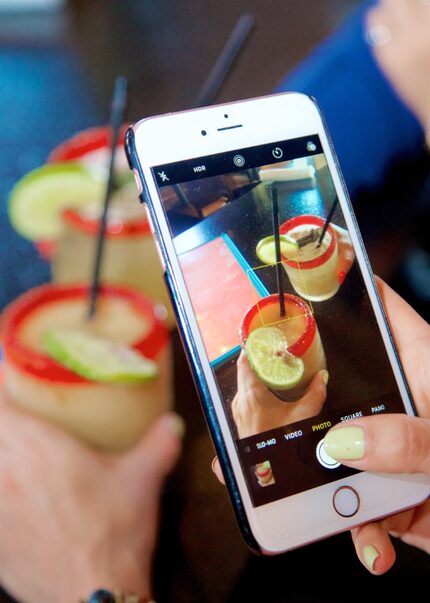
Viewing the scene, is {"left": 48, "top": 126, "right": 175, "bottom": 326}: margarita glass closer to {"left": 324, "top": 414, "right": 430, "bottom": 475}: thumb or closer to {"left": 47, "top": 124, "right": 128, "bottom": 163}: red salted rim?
{"left": 47, "top": 124, "right": 128, "bottom": 163}: red salted rim

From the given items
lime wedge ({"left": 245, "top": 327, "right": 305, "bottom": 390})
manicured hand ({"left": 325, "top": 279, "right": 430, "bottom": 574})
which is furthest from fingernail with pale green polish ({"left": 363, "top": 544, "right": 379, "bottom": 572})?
lime wedge ({"left": 245, "top": 327, "right": 305, "bottom": 390})

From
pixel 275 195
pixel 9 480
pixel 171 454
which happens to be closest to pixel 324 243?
pixel 275 195

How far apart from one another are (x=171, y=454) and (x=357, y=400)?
0.16 meters

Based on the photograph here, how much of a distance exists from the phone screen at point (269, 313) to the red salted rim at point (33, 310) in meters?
0.17

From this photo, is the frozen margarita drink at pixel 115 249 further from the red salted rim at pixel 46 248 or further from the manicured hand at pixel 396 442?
the manicured hand at pixel 396 442

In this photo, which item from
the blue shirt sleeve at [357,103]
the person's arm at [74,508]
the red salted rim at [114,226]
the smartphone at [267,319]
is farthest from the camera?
the blue shirt sleeve at [357,103]

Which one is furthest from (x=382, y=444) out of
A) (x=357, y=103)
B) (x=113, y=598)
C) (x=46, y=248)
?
(x=357, y=103)

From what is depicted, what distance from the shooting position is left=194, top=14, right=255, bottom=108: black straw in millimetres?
508

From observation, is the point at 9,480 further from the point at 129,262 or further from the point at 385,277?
the point at 385,277

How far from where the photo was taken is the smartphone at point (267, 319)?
315 millimetres

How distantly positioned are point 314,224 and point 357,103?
40cm

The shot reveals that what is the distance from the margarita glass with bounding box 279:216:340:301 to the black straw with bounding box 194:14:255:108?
17cm

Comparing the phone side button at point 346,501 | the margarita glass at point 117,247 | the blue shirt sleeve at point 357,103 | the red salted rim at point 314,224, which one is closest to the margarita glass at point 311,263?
the red salted rim at point 314,224

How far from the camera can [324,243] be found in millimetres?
341
